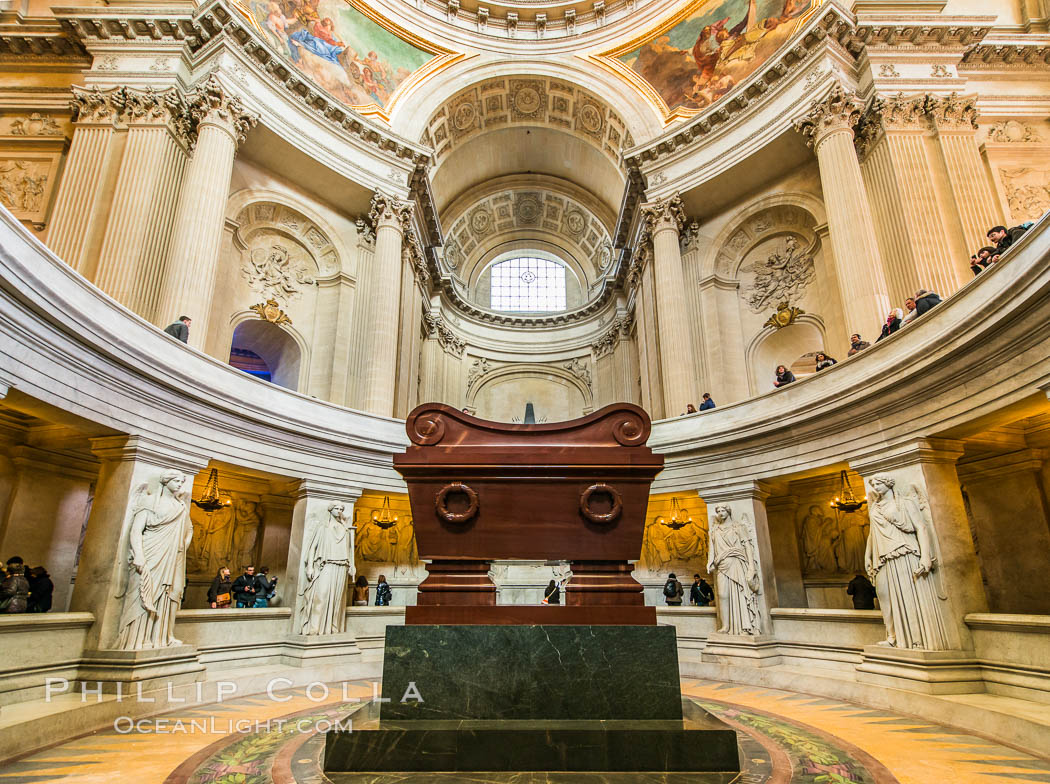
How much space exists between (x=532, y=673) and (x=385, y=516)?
9.16m

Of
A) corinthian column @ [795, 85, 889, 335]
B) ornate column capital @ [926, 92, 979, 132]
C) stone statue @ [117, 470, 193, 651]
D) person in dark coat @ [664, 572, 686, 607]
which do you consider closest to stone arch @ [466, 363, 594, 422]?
corinthian column @ [795, 85, 889, 335]

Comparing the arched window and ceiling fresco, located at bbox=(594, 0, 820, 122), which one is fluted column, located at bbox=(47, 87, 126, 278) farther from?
the arched window

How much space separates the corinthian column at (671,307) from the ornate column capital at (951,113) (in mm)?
6356

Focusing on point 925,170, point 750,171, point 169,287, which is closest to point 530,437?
point 169,287

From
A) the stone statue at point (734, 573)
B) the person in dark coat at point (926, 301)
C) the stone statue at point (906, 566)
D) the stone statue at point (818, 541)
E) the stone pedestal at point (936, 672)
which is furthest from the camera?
the stone statue at point (818, 541)

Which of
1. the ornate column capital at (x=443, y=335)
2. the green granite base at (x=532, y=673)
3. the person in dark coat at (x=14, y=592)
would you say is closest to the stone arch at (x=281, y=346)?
the ornate column capital at (x=443, y=335)

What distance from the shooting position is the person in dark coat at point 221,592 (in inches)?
394

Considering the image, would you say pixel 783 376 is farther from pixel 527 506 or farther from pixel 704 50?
pixel 704 50

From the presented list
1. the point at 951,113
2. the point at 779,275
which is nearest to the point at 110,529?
the point at 779,275

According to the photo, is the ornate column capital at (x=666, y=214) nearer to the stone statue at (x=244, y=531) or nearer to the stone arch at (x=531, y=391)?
the stone arch at (x=531, y=391)

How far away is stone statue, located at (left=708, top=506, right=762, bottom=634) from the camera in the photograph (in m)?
10.1

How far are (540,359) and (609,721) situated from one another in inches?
982

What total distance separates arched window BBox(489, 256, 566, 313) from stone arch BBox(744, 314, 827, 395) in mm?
14353

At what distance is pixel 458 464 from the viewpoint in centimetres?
429
